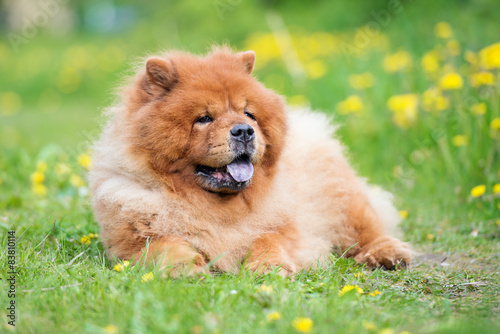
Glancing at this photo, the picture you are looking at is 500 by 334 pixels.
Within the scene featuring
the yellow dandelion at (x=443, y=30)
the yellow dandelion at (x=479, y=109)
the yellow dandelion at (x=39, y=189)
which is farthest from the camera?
the yellow dandelion at (x=443, y=30)

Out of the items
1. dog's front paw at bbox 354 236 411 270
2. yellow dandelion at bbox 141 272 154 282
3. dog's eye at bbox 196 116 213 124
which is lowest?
dog's front paw at bbox 354 236 411 270

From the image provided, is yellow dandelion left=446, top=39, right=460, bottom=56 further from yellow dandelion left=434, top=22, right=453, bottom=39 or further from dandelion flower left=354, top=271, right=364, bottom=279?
dandelion flower left=354, top=271, right=364, bottom=279

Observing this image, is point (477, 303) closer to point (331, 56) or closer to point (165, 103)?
Answer: point (165, 103)

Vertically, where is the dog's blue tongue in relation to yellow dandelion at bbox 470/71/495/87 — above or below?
above

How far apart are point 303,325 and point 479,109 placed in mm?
3500

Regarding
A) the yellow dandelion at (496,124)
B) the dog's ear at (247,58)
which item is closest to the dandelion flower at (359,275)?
the dog's ear at (247,58)

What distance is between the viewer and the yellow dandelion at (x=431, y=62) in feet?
19.3

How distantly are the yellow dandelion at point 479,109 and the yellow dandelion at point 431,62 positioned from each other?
1.00 metres

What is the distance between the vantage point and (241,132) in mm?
2916

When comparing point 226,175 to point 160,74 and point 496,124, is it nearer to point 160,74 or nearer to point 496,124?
point 160,74

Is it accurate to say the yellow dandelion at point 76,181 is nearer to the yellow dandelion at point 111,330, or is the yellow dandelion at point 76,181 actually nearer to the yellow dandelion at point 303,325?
the yellow dandelion at point 111,330

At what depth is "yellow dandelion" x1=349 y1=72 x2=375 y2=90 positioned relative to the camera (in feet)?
21.1

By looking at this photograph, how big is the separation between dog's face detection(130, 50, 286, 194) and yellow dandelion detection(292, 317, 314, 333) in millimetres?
1061

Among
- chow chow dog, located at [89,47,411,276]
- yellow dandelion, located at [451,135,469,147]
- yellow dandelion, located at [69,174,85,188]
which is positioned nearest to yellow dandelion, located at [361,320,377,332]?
chow chow dog, located at [89,47,411,276]
